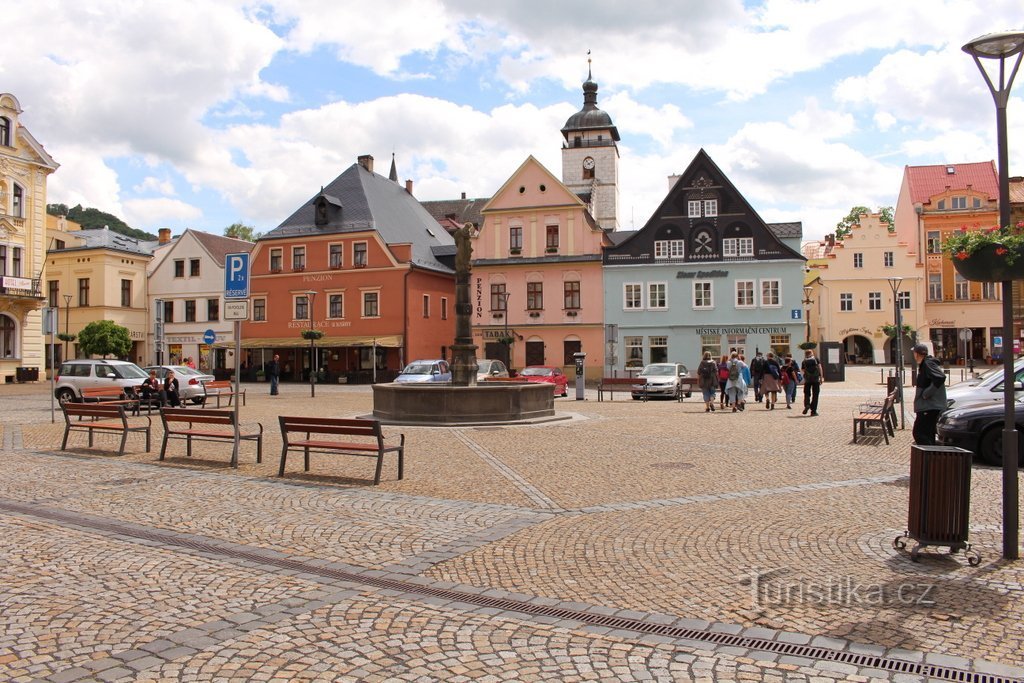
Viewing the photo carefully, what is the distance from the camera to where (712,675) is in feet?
14.6

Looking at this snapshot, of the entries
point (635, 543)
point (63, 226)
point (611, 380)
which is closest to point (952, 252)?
point (635, 543)

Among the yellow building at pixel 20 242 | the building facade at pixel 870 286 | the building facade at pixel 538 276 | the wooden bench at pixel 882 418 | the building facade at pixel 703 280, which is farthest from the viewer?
the building facade at pixel 870 286

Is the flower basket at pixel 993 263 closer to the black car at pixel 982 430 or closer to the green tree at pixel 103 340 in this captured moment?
the black car at pixel 982 430

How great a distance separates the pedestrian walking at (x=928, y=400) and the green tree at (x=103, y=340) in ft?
154

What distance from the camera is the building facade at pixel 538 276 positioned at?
48.0 m

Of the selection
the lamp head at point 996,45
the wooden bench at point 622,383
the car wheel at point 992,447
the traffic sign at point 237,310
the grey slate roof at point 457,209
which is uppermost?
the grey slate roof at point 457,209

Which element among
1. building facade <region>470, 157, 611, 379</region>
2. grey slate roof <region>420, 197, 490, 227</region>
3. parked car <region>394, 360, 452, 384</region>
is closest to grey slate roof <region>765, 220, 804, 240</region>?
building facade <region>470, 157, 611, 379</region>

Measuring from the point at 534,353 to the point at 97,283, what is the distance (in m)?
32.4

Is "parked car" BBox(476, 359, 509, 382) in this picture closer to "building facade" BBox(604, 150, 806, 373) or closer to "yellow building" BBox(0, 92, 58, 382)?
"building facade" BBox(604, 150, 806, 373)

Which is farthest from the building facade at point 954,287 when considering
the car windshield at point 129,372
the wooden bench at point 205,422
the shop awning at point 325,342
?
the wooden bench at point 205,422

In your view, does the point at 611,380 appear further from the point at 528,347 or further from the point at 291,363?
the point at 291,363

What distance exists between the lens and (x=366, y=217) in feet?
170

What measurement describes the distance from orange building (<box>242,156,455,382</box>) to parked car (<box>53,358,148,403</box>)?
806 inches

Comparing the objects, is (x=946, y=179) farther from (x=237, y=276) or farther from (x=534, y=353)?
(x=237, y=276)
